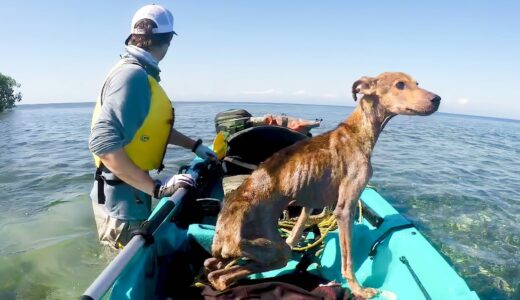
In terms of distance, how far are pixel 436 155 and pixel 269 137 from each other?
16.4 meters

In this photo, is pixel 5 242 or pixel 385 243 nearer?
pixel 385 243

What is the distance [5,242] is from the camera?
8.32m

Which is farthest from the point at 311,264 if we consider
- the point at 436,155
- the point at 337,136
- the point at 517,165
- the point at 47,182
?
the point at 517,165

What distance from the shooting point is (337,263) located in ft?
14.3

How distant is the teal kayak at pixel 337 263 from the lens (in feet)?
10.6

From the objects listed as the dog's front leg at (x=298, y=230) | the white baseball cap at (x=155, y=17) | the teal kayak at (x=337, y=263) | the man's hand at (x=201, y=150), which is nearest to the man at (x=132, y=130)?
the white baseball cap at (x=155, y=17)

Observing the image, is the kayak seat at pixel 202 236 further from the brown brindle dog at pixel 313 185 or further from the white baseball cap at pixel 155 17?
the white baseball cap at pixel 155 17

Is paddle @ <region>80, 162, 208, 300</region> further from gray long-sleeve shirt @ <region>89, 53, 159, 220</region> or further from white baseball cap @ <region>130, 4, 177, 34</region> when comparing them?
white baseball cap @ <region>130, 4, 177, 34</region>

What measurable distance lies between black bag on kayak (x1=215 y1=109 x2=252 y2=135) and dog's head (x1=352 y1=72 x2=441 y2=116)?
4.01 metres

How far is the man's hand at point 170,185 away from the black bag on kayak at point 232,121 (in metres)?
3.81

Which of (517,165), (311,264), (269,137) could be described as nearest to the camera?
(311,264)

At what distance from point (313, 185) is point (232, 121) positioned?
4.36m

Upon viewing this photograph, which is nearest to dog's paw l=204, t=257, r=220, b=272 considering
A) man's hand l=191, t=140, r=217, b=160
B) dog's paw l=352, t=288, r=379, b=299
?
dog's paw l=352, t=288, r=379, b=299

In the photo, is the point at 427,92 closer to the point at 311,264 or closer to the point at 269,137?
the point at 311,264
